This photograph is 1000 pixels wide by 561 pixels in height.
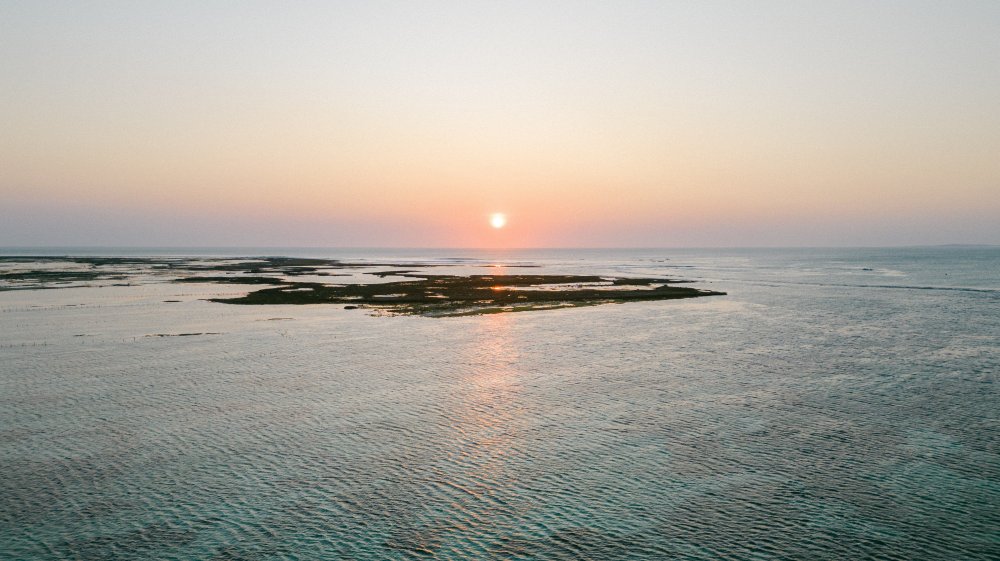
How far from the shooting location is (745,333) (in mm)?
40938

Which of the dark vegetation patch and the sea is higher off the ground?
→ the dark vegetation patch

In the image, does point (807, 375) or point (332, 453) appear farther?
point (807, 375)

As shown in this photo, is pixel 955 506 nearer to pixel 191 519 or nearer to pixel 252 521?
pixel 252 521

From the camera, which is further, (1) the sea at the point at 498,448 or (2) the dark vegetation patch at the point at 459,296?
(2) the dark vegetation patch at the point at 459,296

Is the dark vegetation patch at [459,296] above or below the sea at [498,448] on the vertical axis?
above

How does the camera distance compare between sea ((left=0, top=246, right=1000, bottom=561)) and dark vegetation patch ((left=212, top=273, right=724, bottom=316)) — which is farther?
dark vegetation patch ((left=212, top=273, right=724, bottom=316))

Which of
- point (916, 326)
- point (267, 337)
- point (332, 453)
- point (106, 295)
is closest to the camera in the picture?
point (332, 453)

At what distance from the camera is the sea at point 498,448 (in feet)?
41.8

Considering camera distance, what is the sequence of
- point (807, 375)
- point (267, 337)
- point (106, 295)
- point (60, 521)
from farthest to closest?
point (106, 295) < point (267, 337) < point (807, 375) < point (60, 521)

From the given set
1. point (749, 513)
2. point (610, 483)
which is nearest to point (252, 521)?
point (610, 483)

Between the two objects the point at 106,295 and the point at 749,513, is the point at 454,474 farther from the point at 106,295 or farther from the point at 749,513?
the point at 106,295

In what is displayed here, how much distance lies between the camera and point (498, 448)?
59.8ft

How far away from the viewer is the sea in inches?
502

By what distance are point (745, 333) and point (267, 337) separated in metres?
31.1
